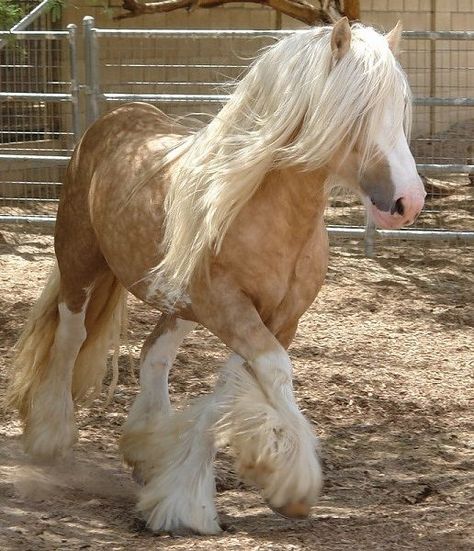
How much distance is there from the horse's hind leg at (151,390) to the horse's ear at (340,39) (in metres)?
1.50

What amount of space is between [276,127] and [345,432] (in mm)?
2051

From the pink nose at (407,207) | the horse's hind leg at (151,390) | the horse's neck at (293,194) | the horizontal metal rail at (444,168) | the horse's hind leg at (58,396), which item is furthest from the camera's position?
the horizontal metal rail at (444,168)

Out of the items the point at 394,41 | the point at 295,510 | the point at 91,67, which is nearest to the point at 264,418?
the point at 295,510

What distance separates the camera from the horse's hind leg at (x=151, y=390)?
441 cm

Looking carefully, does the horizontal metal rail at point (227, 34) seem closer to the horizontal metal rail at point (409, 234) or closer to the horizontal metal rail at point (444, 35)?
the horizontal metal rail at point (444, 35)

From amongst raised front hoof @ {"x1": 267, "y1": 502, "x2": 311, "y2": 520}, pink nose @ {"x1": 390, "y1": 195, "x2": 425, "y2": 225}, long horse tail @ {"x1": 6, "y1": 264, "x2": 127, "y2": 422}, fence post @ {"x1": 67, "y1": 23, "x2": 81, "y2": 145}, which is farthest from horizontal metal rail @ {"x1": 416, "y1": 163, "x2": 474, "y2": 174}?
raised front hoof @ {"x1": 267, "y1": 502, "x2": 311, "y2": 520}

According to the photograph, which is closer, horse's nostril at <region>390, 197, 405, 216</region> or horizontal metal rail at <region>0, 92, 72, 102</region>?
horse's nostril at <region>390, 197, 405, 216</region>

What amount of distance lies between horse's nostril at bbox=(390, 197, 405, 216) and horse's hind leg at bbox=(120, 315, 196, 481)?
4.63 feet

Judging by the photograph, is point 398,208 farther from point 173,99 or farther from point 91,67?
point 91,67

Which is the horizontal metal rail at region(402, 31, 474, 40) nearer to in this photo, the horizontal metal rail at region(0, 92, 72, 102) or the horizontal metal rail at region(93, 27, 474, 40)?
the horizontal metal rail at region(93, 27, 474, 40)

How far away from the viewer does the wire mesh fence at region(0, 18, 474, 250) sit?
8984 mm

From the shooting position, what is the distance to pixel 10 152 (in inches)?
448

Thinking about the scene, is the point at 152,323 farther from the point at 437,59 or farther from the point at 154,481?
the point at 437,59

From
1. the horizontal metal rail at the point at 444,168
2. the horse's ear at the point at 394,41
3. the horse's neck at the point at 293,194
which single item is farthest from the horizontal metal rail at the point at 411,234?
the horse's neck at the point at 293,194
